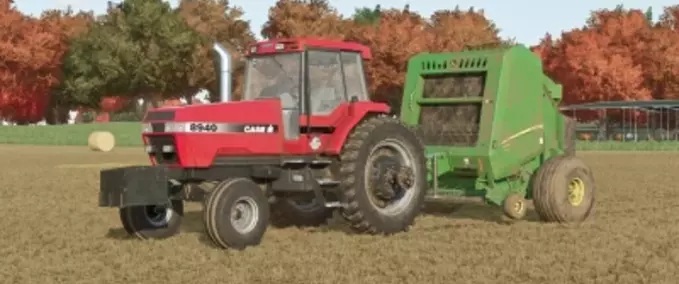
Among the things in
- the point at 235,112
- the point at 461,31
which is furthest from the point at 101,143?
the point at 235,112

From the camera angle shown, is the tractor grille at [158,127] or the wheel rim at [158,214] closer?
the tractor grille at [158,127]

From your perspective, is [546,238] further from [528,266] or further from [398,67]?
[398,67]

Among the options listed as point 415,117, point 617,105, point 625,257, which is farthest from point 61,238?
point 617,105

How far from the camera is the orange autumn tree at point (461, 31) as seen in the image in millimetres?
61312

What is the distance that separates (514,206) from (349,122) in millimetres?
2863

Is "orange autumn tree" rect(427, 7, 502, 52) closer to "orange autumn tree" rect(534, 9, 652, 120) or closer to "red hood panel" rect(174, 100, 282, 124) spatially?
"orange autumn tree" rect(534, 9, 652, 120)

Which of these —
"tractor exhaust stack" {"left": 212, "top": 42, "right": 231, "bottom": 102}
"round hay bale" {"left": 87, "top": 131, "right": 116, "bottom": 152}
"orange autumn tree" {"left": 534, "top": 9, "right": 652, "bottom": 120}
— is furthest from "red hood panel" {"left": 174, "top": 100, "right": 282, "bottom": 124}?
"orange autumn tree" {"left": 534, "top": 9, "right": 652, "bottom": 120}

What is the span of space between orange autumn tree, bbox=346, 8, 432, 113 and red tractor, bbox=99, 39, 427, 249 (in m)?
44.7

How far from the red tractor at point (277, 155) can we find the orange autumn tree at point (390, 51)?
44717 millimetres

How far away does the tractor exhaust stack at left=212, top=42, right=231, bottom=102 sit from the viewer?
941 cm

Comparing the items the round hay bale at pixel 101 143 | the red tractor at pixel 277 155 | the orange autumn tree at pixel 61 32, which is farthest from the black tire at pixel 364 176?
the orange autumn tree at pixel 61 32

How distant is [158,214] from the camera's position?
1060 centimetres

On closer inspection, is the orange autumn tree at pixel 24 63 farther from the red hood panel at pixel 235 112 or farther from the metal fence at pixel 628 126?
the red hood panel at pixel 235 112

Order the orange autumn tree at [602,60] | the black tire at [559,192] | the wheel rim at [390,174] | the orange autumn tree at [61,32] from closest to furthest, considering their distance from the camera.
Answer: the wheel rim at [390,174]
the black tire at [559,192]
the orange autumn tree at [602,60]
the orange autumn tree at [61,32]
